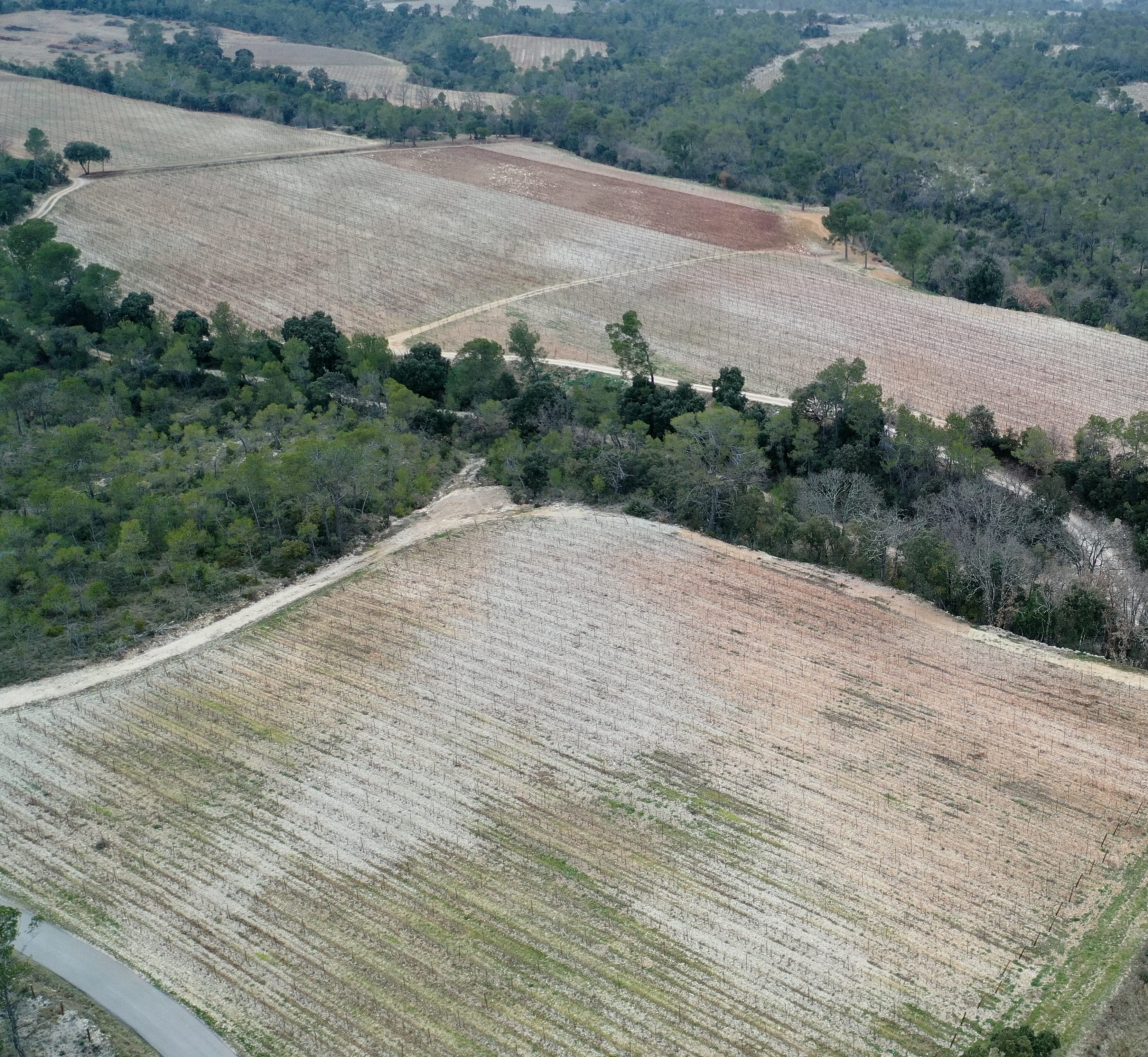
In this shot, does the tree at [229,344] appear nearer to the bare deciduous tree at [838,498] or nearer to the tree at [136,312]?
the tree at [136,312]

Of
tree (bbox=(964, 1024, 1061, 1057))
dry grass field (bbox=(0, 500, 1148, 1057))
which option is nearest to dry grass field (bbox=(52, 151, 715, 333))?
dry grass field (bbox=(0, 500, 1148, 1057))

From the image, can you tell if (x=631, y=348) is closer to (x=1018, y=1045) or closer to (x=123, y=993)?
(x=123, y=993)

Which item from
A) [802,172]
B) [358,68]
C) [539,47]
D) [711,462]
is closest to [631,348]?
[711,462]

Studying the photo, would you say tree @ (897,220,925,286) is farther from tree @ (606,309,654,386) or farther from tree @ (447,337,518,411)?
tree @ (447,337,518,411)

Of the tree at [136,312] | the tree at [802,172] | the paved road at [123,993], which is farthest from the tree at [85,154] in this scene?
the paved road at [123,993]

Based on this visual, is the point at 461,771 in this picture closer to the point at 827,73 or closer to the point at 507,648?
the point at 507,648
